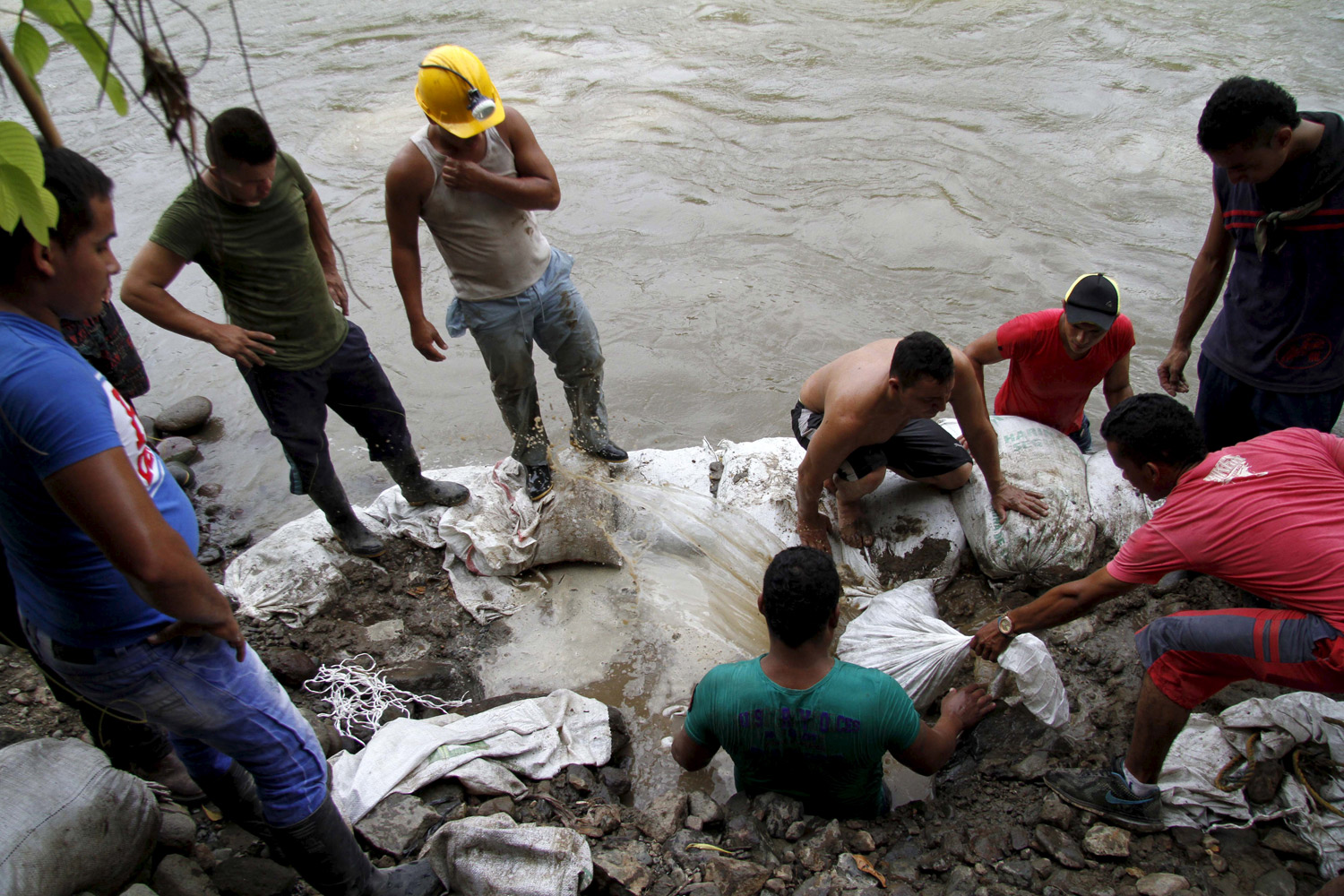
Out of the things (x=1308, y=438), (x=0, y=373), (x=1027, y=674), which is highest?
(x=0, y=373)

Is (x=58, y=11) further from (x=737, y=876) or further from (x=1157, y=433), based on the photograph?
(x=1157, y=433)

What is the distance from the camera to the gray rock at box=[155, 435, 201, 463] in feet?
12.8

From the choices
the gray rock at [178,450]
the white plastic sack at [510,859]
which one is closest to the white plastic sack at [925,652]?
the white plastic sack at [510,859]

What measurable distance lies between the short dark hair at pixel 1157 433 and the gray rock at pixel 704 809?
140 centimetres

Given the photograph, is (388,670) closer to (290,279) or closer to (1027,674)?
(290,279)

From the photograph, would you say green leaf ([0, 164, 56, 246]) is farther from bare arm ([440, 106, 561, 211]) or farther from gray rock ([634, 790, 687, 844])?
gray rock ([634, 790, 687, 844])

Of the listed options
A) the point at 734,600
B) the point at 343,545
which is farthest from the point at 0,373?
the point at 734,600

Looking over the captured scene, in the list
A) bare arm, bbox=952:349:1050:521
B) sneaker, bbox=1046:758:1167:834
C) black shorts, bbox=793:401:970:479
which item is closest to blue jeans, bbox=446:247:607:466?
black shorts, bbox=793:401:970:479

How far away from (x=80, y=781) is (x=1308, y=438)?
2.94 meters

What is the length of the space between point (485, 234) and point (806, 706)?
1.90 metres

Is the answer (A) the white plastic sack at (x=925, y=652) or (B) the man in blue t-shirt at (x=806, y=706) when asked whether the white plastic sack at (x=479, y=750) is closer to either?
(B) the man in blue t-shirt at (x=806, y=706)

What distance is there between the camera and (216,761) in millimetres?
1858

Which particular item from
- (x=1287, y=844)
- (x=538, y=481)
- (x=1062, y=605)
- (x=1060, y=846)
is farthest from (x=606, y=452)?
(x=1287, y=844)

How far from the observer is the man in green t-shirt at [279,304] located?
2.32 meters
